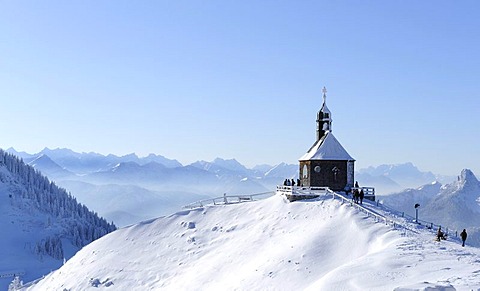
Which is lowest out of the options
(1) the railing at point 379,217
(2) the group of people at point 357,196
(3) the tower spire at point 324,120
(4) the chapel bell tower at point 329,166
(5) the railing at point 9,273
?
(5) the railing at point 9,273

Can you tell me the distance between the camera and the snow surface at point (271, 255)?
2786 cm

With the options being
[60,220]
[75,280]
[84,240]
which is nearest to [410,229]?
[75,280]

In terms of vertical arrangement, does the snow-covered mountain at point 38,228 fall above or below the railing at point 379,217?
below

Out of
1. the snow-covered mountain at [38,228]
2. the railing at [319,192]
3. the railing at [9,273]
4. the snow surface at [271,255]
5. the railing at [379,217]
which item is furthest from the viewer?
the snow-covered mountain at [38,228]

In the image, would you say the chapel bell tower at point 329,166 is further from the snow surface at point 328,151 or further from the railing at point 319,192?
the railing at point 319,192

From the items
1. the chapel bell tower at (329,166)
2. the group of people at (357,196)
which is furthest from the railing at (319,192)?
the chapel bell tower at (329,166)

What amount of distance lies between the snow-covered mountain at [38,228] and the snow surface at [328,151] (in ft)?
314

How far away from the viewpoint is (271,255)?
40.3 metres

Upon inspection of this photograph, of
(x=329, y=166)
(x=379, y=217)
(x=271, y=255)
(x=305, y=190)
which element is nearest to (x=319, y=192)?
(x=305, y=190)

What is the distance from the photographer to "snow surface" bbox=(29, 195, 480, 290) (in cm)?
2786

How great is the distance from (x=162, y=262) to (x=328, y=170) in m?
19.0

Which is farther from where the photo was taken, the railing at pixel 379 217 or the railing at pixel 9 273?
the railing at pixel 9 273

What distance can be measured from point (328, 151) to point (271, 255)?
17.1 metres

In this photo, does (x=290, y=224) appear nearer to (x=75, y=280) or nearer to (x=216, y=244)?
(x=216, y=244)
